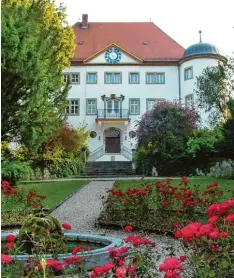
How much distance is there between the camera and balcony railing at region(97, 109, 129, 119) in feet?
122

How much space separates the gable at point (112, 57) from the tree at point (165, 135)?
33.4 feet

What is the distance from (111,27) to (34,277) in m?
41.3

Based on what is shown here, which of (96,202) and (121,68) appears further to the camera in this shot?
(121,68)

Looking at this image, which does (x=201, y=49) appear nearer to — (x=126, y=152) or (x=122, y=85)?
(x=122, y=85)

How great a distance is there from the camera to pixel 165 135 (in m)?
26.8

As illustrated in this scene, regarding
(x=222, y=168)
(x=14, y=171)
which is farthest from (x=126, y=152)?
(x=14, y=171)

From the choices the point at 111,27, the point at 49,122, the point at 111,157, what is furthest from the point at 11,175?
the point at 111,27

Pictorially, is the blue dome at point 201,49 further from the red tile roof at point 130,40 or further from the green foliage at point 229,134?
the green foliage at point 229,134

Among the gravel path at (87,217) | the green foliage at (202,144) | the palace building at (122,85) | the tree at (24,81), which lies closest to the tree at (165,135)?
the green foliage at (202,144)

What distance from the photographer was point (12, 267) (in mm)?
3379

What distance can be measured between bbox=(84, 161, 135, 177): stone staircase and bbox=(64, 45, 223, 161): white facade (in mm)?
6500

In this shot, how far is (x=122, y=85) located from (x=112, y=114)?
2.57m

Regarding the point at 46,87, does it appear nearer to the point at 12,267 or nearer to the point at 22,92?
the point at 22,92

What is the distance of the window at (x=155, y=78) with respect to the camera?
38125 millimetres
